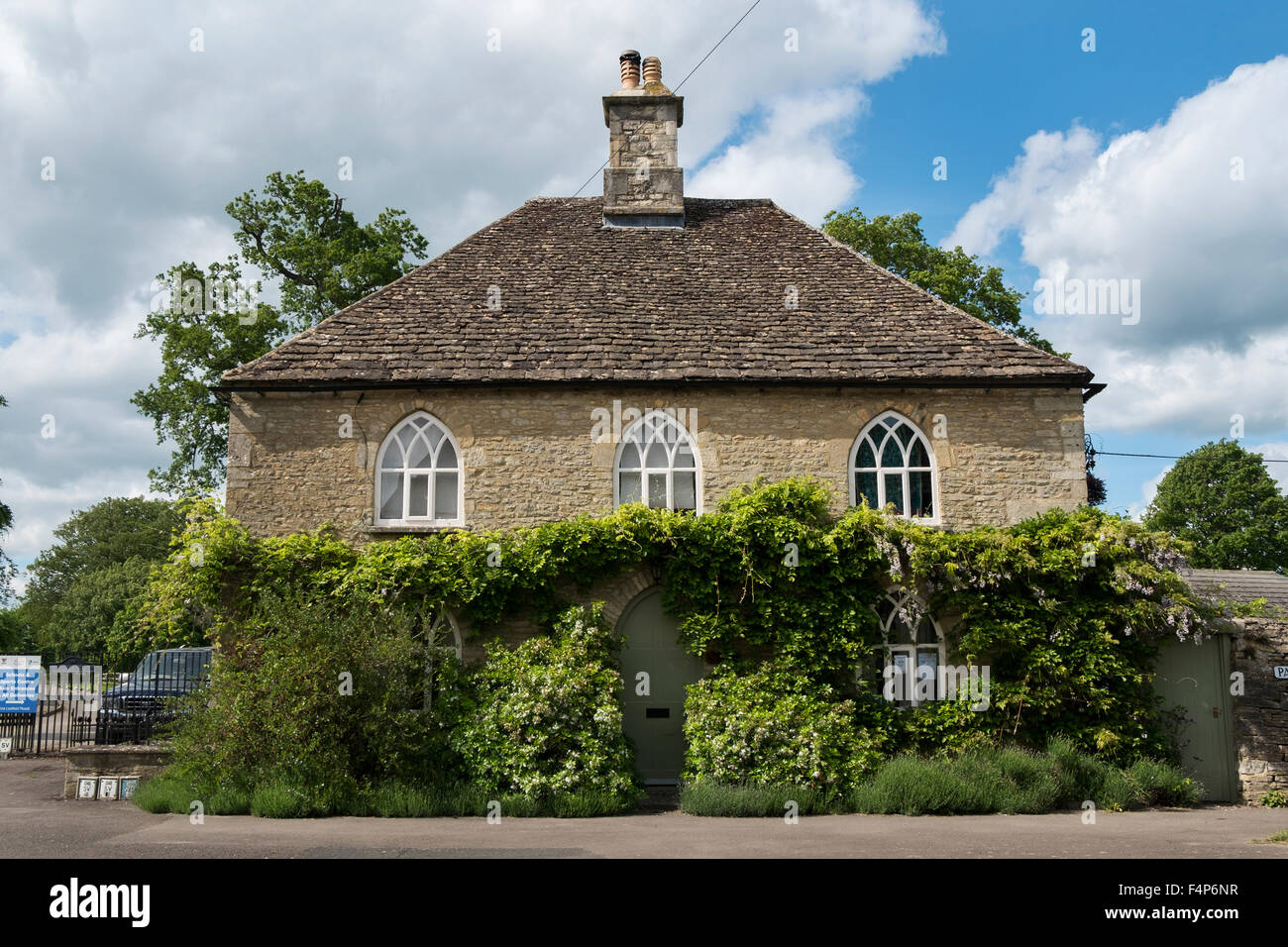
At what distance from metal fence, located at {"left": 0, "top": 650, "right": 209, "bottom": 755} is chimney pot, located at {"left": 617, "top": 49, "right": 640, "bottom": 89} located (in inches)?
506

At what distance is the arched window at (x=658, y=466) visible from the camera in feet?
43.1

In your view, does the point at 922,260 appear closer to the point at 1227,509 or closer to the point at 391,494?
the point at 391,494

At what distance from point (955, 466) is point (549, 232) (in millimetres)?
8479

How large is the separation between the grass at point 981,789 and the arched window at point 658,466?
4194mm

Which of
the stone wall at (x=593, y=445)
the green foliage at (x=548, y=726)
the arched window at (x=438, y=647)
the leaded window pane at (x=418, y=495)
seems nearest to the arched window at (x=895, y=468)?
the stone wall at (x=593, y=445)

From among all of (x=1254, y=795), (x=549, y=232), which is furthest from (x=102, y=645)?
(x=1254, y=795)

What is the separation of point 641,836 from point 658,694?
3.63 meters

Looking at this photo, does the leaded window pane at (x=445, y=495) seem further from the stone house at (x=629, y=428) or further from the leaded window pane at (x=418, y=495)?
the leaded window pane at (x=418, y=495)

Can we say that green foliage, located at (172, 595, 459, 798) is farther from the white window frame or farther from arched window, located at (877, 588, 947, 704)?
the white window frame

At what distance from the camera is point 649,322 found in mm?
14195

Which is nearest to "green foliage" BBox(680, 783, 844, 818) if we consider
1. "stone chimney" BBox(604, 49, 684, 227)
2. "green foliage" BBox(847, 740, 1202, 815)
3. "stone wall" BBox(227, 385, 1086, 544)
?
"green foliage" BBox(847, 740, 1202, 815)

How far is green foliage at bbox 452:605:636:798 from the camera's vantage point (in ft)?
34.7

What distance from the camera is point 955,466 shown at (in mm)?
13109

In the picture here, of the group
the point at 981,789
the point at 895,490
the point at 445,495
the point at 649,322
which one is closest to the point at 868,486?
the point at 895,490
